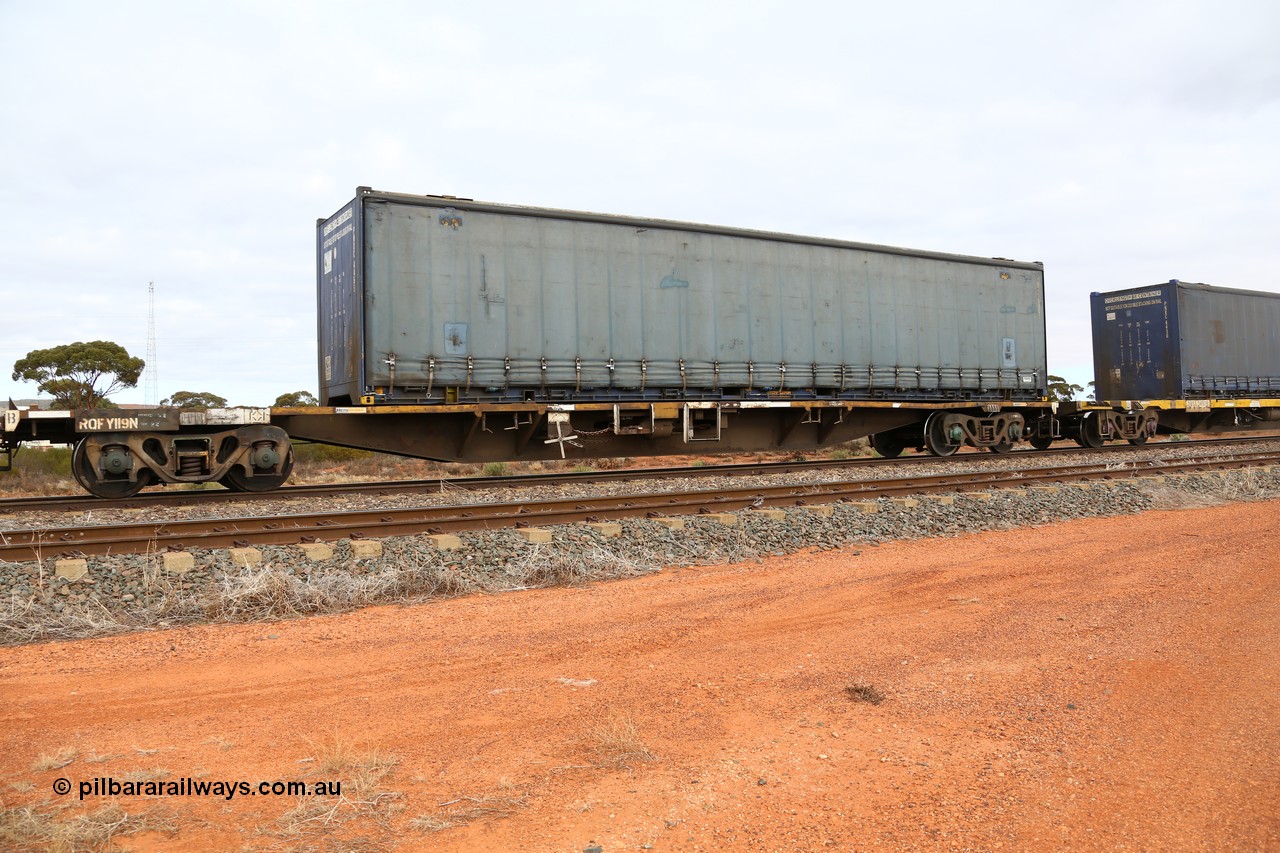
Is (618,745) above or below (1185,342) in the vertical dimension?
below

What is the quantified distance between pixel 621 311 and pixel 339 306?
4170mm

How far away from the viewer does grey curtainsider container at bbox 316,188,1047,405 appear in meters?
11.5

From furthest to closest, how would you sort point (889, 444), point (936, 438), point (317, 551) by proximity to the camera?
point (889, 444) < point (936, 438) < point (317, 551)

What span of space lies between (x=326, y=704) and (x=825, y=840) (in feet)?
8.11

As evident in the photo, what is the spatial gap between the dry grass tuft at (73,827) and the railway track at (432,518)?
3.97m

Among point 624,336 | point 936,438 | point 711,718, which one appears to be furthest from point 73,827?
point 936,438

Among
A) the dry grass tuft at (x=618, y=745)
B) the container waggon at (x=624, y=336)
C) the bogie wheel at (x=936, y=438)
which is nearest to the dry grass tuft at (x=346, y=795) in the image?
the dry grass tuft at (x=618, y=745)

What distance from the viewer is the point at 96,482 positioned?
984 cm

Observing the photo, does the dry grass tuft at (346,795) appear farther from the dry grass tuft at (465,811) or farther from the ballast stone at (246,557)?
the ballast stone at (246,557)

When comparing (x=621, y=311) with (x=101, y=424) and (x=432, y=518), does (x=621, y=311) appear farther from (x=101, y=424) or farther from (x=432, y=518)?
(x=101, y=424)

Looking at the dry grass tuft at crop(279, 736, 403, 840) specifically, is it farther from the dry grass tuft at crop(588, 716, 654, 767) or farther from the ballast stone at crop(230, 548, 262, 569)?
the ballast stone at crop(230, 548, 262, 569)

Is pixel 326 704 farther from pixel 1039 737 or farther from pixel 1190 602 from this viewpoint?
pixel 1190 602

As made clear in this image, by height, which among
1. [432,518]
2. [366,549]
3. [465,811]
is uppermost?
[432,518]

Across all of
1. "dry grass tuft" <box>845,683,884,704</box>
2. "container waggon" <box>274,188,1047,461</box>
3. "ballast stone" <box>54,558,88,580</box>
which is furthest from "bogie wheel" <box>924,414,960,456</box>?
"ballast stone" <box>54,558,88,580</box>
